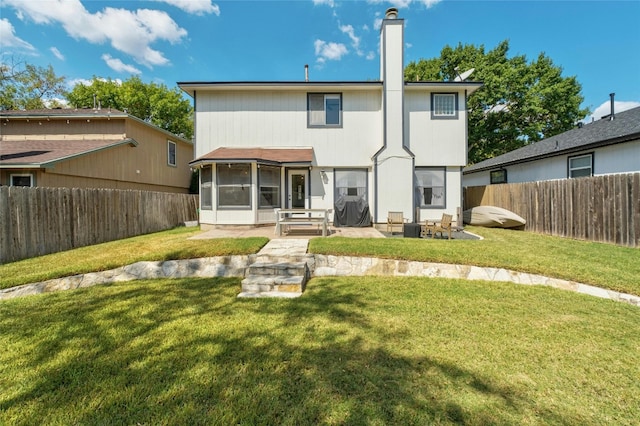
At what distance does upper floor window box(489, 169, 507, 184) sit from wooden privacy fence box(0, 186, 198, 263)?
18.2 meters

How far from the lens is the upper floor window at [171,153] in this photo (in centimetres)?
1647

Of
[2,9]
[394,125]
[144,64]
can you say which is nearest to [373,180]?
[394,125]

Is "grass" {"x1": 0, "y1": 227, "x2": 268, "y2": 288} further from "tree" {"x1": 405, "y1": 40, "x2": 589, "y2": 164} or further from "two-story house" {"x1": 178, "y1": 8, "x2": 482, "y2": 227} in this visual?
"tree" {"x1": 405, "y1": 40, "x2": 589, "y2": 164}

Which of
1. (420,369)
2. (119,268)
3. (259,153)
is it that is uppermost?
(259,153)

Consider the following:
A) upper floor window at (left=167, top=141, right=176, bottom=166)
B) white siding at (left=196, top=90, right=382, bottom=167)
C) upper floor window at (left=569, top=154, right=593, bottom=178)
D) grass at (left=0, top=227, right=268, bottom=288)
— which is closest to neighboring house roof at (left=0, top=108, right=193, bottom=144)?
upper floor window at (left=167, top=141, right=176, bottom=166)

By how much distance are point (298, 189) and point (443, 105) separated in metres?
7.09

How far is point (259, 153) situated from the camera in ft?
34.9

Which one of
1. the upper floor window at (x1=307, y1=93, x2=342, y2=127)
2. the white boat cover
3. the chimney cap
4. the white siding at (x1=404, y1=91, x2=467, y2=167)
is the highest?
the chimney cap

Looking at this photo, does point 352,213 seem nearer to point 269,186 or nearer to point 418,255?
point 269,186

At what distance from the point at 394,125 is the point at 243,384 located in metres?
10.4

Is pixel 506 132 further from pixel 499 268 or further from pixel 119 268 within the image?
pixel 119 268

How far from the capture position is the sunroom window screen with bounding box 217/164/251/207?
33.1ft

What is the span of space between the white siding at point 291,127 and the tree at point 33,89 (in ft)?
59.0

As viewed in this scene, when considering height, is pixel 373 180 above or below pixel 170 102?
below
